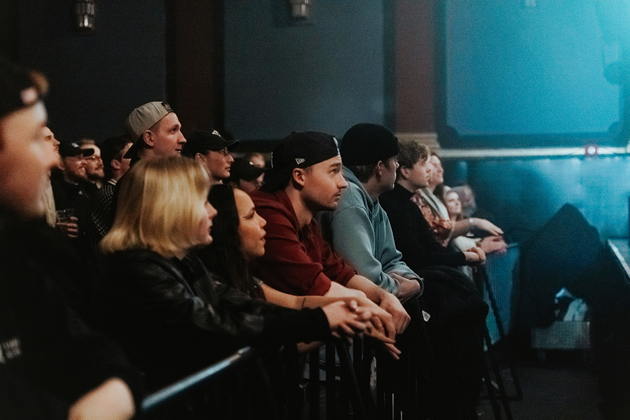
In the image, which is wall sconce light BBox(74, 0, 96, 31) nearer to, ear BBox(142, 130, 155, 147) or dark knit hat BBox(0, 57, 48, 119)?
ear BBox(142, 130, 155, 147)

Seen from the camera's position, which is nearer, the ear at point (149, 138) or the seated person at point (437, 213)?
the ear at point (149, 138)

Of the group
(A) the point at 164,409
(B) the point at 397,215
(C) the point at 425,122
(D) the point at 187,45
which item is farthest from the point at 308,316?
(D) the point at 187,45

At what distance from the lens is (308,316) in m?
2.36

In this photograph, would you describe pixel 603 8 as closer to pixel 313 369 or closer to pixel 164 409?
pixel 313 369

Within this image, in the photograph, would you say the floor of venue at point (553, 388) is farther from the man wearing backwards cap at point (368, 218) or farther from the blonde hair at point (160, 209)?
the blonde hair at point (160, 209)

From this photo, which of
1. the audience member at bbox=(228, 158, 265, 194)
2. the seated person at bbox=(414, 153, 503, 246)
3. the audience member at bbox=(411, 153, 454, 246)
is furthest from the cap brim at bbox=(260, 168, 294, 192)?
the audience member at bbox=(228, 158, 265, 194)

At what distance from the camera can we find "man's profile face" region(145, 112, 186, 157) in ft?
13.5

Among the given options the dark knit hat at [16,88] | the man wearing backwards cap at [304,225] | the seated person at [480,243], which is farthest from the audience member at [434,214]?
the dark knit hat at [16,88]

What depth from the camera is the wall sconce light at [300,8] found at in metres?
8.88

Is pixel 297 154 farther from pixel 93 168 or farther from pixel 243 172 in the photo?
pixel 243 172

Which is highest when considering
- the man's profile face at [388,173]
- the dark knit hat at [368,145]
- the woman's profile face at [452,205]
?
the dark knit hat at [368,145]

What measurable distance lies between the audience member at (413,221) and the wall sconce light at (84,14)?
16.1 ft

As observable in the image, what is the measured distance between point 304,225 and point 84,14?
20.7ft

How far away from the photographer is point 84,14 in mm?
8969
